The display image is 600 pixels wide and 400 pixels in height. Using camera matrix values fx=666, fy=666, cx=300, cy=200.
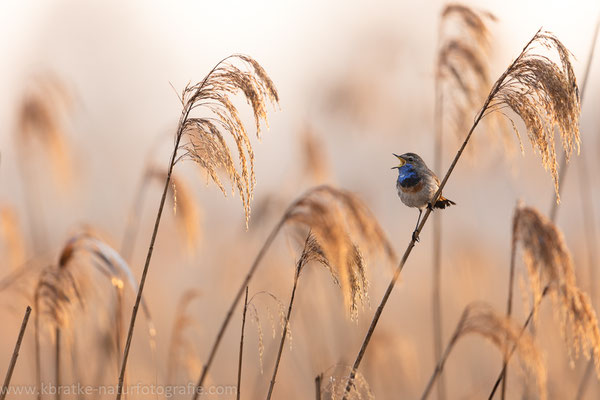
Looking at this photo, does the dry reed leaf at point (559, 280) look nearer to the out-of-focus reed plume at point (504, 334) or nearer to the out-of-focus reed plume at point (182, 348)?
the out-of-focus reed plume at point (504, 334)

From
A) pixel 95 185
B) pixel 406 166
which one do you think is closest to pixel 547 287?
pixel 406 166

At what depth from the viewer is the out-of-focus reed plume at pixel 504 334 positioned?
7.25 ft

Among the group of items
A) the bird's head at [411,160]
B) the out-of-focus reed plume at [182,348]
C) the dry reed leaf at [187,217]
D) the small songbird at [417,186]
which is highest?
the bird's head at [411,160]

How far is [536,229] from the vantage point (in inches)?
92.9

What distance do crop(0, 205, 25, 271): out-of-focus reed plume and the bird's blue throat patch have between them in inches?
80.3

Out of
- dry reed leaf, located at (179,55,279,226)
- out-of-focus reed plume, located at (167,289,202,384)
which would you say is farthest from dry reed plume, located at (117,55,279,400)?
out-of-focus reed plume, located at (167,289,202,384)

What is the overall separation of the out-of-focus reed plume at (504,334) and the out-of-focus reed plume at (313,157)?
183cm

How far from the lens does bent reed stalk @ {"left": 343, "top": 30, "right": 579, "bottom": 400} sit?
2146 millimetres

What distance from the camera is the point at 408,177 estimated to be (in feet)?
11.2

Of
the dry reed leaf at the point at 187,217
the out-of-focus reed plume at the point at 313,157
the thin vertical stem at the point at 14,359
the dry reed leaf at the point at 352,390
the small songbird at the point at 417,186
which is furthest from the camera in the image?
the out-of-focus reed plume at the point at 313,157

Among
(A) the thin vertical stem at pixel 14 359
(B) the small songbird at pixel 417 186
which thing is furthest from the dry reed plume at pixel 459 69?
(A) the thin vertical stem at pixel 14 359

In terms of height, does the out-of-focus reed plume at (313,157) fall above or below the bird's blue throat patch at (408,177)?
above

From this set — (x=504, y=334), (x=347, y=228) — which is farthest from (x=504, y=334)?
(x=347, y=228)

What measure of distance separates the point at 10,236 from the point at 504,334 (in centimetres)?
255
